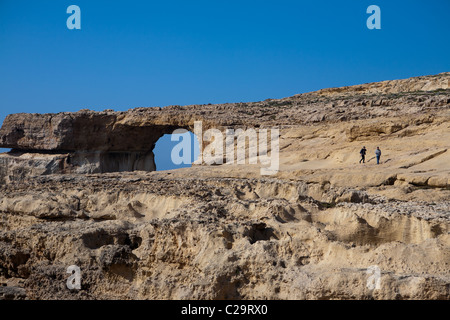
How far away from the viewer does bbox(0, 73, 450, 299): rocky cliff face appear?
7.91m

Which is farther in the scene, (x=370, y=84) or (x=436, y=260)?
(x=370, y=84)

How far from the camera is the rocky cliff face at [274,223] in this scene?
26.0 ft

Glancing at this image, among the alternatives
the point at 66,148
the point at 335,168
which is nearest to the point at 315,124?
the point at 335,168

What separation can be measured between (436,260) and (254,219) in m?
3.32

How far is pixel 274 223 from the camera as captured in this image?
A: 978cm

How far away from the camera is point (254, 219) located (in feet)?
33.1
